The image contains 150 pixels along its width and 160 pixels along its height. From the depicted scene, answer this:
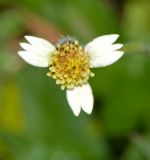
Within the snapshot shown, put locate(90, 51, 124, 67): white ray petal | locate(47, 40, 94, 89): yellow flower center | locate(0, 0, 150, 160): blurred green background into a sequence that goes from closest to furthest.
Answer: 1. locate(90, 51, 124, 67): white ray petal
2. locate(47, 40, 94, 89): yellow flower center
3. locate(0, 0, 150, 160): blurred green background

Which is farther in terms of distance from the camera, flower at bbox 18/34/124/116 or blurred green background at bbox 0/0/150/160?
blurred green background at bbox 0/0/150/160

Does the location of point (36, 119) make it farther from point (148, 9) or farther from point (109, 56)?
point (148, 9)

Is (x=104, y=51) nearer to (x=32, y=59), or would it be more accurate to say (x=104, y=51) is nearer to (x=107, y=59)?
(x=107, y=59)

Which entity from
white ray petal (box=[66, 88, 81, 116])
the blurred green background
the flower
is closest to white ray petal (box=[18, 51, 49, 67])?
the flower

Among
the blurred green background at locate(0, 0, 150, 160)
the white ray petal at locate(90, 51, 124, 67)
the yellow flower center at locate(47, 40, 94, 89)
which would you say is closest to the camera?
the white ray petal at locate(90, 51, 124, 67)

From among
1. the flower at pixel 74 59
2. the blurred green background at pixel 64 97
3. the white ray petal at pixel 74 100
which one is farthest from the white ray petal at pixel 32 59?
the blurred green background at pixel 64 97

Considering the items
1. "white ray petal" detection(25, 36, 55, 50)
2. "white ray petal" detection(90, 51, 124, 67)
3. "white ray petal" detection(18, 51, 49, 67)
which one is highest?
"white ray petal" detection(25, 36, 55, 50)

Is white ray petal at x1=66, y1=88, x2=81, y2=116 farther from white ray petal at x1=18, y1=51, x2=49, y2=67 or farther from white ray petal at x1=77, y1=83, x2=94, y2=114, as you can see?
white ray petal at x1=18, y1=51, x2=49, y2=67

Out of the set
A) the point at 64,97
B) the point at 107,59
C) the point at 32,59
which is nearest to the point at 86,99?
the point at 107,59
